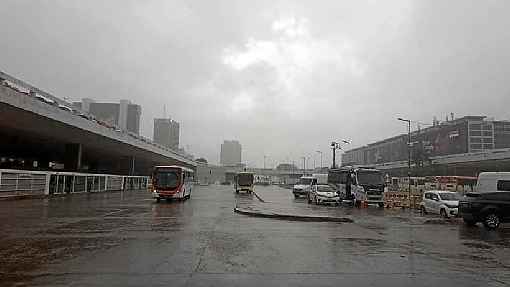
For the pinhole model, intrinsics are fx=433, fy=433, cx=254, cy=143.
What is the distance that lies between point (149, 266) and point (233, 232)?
6.51 meters

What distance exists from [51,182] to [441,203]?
120 feet

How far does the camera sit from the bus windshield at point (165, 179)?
3644 centimetres

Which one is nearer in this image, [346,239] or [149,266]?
[149,266]

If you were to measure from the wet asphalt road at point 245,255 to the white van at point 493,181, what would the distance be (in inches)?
229

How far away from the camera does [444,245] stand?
535 inches

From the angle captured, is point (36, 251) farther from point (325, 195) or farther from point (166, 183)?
point (325, 195)

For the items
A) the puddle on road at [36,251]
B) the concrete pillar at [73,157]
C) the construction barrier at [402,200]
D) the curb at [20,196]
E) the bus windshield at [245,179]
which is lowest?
the curb at [20,196]

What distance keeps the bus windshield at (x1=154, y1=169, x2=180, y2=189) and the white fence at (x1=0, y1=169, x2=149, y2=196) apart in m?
11.8

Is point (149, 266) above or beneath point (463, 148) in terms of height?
beneath

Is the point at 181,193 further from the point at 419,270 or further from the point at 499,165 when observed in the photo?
the point at 499,165

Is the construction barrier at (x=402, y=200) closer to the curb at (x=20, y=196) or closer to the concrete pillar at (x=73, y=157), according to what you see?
the curb at (x=20, y=196)

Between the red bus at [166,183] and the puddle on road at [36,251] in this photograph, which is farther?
the red bus at [166,183]

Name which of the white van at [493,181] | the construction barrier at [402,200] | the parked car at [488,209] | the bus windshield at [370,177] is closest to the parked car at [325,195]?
the bus windshield at [370,177]

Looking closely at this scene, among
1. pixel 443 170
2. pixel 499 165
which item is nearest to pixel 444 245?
pixel 499 165
